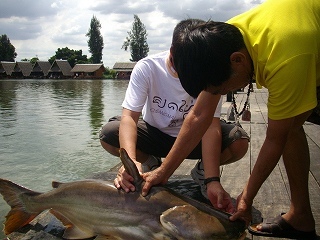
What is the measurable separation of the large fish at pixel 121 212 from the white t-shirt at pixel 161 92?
2.99 ft

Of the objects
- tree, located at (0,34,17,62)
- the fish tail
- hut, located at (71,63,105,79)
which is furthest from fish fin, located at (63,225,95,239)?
tree, located at (0,34,17,62)

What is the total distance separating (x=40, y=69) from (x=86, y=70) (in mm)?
9996

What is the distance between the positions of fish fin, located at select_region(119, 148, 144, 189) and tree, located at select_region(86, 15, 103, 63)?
94.3 meters

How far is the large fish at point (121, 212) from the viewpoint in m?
1.91

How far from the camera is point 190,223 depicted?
75.0 inches

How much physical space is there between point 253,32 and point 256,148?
10.4 feet

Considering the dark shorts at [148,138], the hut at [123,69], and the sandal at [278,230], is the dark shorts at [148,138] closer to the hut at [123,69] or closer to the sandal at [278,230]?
the sandal at [278,230]

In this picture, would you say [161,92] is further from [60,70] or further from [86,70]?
[60,70]

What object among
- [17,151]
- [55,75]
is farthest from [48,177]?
[55,75]

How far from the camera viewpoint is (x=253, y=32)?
1777 millimetres

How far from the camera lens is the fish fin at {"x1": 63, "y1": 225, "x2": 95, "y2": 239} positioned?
7.61 ft

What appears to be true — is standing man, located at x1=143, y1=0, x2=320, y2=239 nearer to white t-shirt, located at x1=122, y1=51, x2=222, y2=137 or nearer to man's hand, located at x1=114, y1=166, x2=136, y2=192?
man's hand, located at x1=114, y1=166, x2=136, y2=192

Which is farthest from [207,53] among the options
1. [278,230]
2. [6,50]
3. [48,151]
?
[6,50]

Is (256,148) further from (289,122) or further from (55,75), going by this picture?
(55,75)
